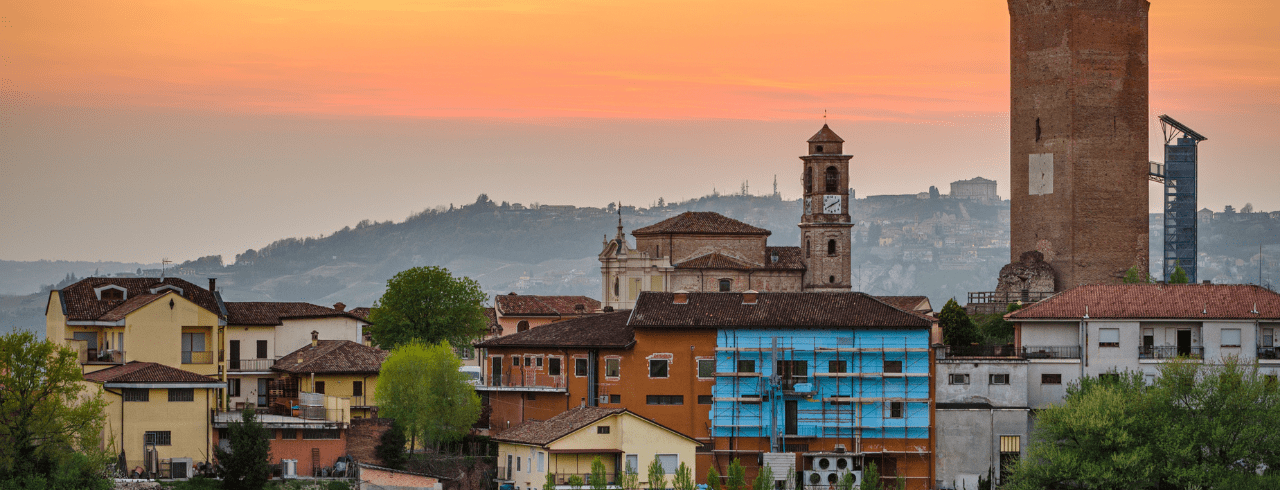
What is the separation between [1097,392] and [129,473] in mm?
29029

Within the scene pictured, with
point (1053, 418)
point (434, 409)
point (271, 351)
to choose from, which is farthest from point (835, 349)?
point (271, 351)

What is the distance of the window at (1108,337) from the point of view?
62.5m

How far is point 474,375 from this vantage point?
72875 mm

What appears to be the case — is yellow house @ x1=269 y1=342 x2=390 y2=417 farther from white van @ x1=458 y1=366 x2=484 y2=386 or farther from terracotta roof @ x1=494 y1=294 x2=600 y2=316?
terracotta roof @ x1=494 y1=294 x2=600 y2=316

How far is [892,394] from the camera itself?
6028 cm

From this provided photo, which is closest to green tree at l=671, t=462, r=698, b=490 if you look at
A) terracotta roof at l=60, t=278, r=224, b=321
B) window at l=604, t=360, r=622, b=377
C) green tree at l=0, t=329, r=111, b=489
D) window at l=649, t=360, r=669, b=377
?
window at l=649, t=360, r=669, b=377

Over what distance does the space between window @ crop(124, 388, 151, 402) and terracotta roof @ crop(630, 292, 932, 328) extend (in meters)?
16.0

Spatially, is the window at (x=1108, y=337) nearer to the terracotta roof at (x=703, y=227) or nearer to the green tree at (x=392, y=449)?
the green tree at (x=392, y=449)

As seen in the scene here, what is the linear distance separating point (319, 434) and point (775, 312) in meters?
15.8

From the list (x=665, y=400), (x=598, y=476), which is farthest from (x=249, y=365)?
(x=598, y=476)

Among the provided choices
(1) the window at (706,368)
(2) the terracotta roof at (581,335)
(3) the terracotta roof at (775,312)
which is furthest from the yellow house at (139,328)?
(1) the window at (706,368)

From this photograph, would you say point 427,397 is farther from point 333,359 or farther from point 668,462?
point 668,462

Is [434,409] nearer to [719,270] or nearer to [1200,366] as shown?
[1200,366]

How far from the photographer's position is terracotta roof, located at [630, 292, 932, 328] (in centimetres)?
6078
